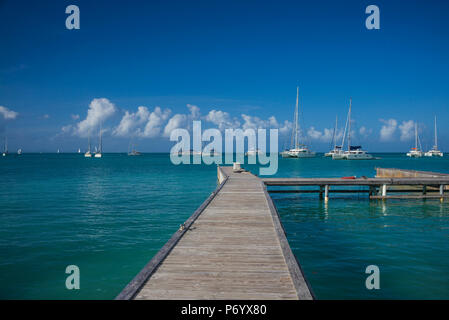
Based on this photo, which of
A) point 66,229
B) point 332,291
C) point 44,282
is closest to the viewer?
point 332,291

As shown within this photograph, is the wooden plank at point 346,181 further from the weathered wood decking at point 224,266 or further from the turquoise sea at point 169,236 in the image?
the weathered wood decking at point 224,266

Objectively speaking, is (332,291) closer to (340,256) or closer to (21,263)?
(340,256)

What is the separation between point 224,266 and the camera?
6125 mm

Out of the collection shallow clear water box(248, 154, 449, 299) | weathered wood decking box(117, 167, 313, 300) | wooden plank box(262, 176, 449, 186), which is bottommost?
shallow clear water box(248, 154, 449, 299)

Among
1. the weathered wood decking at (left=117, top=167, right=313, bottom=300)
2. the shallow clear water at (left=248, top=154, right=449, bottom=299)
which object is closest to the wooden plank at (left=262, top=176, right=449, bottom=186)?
the shallow clear water at (left=248, top=154, right=449, bottom=299)

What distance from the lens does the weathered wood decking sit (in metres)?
4.99

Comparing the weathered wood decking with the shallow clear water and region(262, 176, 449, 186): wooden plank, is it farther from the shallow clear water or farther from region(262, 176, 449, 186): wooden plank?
region(262, 176, 449, 186): wooden plank

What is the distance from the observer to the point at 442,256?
11.4 metres

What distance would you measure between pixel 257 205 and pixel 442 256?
7.41 metres

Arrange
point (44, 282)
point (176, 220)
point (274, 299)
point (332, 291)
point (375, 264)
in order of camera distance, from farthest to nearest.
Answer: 1. point (176, 220)
2. point (375, 264)
3. point (44, 282)
4. point (332, 291)
5. point (274, 299)

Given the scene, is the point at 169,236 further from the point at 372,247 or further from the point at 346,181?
the point at 346,181
